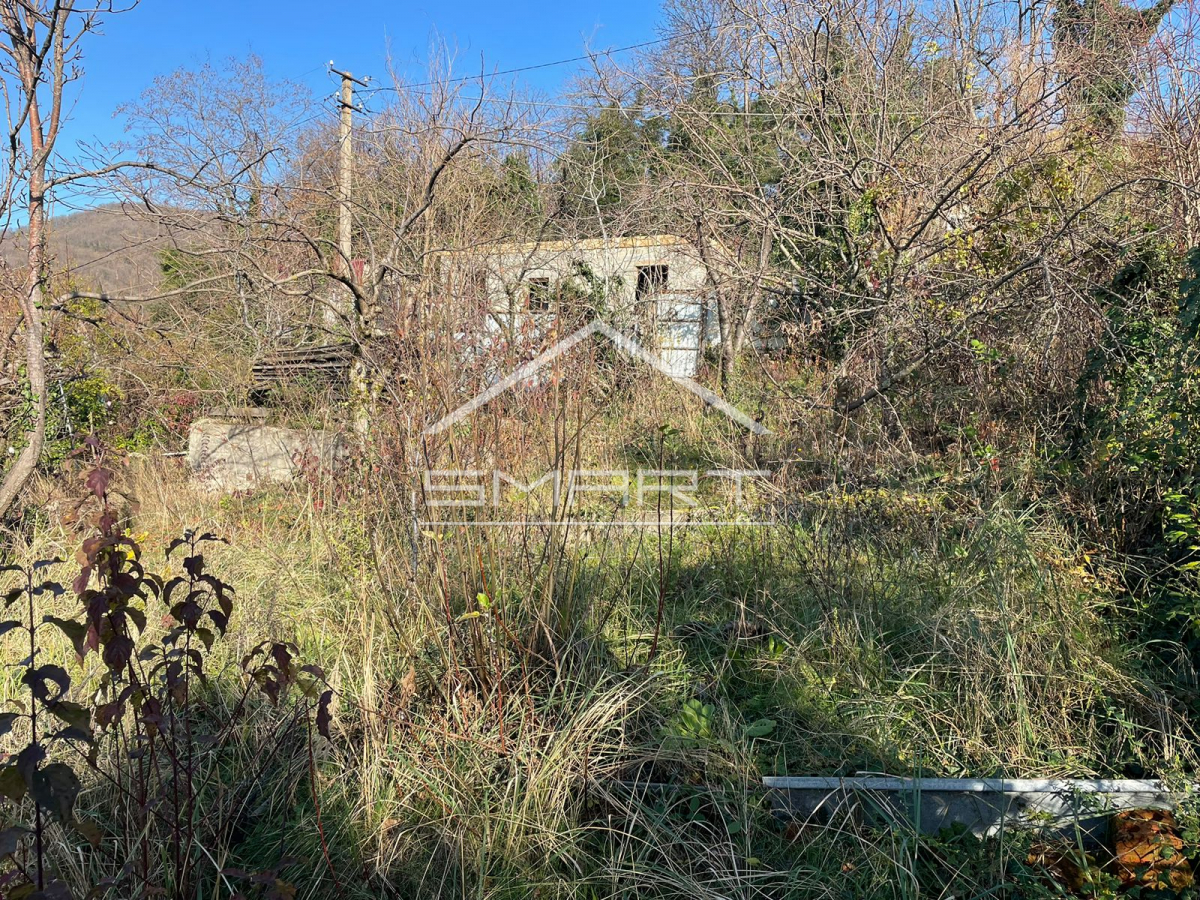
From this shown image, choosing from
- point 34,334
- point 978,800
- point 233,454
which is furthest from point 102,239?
point 978,800

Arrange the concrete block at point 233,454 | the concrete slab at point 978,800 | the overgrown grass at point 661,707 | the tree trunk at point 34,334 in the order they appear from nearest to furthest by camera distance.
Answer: the overgrown grass at point 661,707
the concrete slab at point 978,800
the tree trunk at point 34,334
the concrete block at point 233,454

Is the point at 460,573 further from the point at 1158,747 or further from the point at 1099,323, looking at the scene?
A: the point at 1099,323

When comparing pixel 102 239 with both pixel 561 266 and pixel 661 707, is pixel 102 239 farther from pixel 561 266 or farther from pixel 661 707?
pixel 661 707

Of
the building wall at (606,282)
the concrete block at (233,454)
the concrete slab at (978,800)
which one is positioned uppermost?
the building wall at (606,282)

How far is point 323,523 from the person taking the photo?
381 centimetres

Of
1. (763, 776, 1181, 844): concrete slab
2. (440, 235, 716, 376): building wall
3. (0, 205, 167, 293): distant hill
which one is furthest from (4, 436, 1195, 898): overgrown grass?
(0, 205, 167, 293): distant hill

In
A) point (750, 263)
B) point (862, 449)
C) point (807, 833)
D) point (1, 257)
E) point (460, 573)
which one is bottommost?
point (807, 833)

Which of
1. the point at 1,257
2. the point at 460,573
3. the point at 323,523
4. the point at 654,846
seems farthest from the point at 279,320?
the point at 654,846

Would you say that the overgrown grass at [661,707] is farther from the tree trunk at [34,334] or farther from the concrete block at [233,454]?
the concrete block at [233,454]

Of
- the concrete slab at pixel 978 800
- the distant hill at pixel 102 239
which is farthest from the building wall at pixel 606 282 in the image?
the distant hill at pixel 102 239

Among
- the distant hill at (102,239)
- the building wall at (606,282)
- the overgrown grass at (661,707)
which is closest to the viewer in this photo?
the overgrown grass at (661,707)

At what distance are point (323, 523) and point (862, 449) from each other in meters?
2.90

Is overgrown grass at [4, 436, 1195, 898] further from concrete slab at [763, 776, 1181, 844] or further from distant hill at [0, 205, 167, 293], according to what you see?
distant hill at [0, 205, 167, 293]

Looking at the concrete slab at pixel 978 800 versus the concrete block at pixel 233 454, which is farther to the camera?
the concrete block at pixel 233 454
